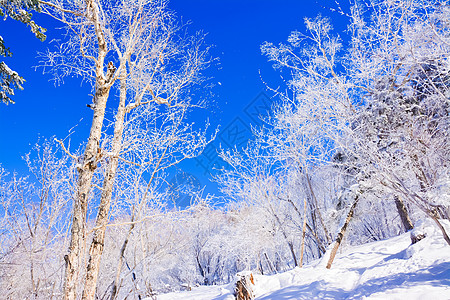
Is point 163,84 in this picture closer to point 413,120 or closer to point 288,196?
point 413,120

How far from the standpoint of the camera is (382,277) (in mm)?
4828

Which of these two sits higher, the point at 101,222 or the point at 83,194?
the point at 83,194

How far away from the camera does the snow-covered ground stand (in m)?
3.61

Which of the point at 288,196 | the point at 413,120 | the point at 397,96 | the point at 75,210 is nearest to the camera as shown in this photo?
the point at 75,210

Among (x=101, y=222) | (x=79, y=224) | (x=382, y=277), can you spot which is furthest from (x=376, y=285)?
(x=79, y=224)

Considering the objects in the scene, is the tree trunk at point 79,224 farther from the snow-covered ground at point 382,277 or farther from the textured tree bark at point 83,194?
the snow-covered ground at point 382,277

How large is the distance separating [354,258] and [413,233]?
78.9 inches

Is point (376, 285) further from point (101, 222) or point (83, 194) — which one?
point (83, 194)

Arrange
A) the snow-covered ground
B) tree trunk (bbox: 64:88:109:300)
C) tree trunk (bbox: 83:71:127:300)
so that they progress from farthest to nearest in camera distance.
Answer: the snow-covered ground
tree trunk (bbox: 83:71:127:300)
tree trunk (bbox: 64:88:109:300)

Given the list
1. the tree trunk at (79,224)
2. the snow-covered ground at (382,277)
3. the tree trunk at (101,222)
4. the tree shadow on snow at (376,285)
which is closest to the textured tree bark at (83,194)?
the tree trunk at (79,224)

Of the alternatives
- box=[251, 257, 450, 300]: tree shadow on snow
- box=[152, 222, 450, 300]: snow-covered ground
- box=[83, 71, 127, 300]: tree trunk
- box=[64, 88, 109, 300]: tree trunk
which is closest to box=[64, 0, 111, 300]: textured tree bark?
box=[64, 88, 109, 300]: tree trunk

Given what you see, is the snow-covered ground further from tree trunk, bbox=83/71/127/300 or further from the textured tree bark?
the textured tree bark

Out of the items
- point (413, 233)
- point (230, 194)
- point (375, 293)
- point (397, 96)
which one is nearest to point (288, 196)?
point (230, 194)

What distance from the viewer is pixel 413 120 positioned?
441cm
